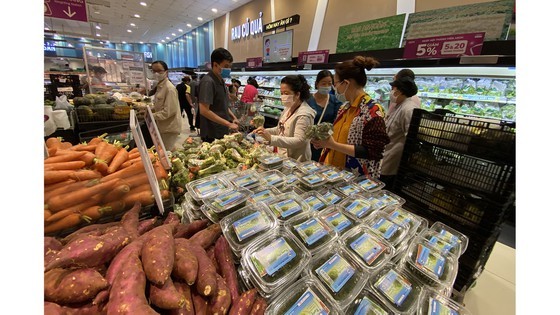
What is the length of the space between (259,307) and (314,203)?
0.62 m

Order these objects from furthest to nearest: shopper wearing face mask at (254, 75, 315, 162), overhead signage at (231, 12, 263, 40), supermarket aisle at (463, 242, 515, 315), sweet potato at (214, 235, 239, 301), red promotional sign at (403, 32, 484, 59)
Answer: overhead signage at (231, 12, 263, 40)
red promotional sign at (403, 32, 484, 59)
shopper wearing face mask at (254, 75, 315, 162)
supermarket aisle at (463, 242, 515, 315)
sweet potato at (214, 235, 239, 301)

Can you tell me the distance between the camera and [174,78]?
51.6 feet

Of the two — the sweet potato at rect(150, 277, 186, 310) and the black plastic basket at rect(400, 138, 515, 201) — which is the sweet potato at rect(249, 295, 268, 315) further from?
the black plastic basket at rect(400, 138, 515, 201)

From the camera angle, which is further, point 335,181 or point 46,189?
point 335,181

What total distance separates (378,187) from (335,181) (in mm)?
294

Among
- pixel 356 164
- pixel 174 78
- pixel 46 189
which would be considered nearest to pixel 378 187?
pixel 356 164

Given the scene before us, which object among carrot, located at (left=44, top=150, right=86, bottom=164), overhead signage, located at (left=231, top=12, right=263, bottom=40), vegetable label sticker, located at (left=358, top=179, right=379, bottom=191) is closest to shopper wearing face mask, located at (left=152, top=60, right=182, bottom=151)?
carrot, located at (left=44, top=150, right=86, bottom=164)

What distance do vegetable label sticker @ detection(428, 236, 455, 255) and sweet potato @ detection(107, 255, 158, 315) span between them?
114cm

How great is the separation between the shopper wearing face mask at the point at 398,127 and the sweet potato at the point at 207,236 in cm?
197

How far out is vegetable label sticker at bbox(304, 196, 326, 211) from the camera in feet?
3.98

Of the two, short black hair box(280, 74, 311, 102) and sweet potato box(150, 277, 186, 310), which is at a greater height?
short black hair box(280, 74, 311, 102)

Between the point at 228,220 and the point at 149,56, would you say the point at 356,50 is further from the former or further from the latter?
the point at 149,56

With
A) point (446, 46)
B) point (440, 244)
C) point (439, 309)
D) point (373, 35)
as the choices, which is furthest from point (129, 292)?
point (373, 35)

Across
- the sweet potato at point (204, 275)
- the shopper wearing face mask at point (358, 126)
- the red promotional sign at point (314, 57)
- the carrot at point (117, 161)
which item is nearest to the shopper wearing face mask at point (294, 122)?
the shopper wearing face mask at point (358, 126)
